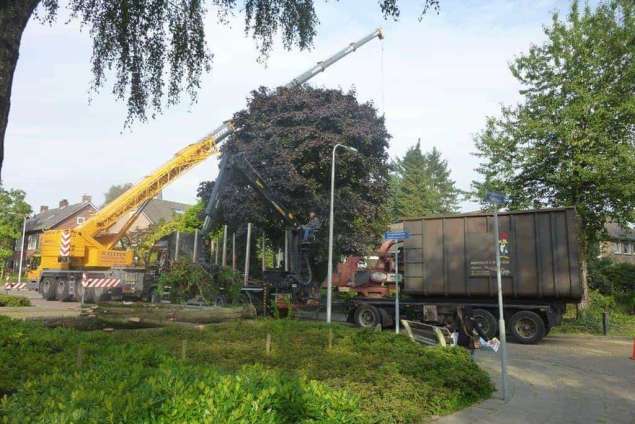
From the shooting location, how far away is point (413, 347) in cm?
905

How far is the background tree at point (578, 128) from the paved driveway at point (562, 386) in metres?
6.44

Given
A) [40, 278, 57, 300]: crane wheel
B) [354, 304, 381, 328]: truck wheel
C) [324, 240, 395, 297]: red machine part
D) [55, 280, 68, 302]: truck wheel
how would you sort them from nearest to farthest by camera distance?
[354, 304, 381, 328]: truck wheel, [324, 240, 395, 297]: red machine part, [55, 280, 68, 302]: truck wheel, [40, 278, 57, 300]: crane wheel

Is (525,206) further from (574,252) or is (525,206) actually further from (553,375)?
(553,375)

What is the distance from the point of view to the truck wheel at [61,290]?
86.7ft

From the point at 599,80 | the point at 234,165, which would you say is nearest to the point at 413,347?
the point at 234,165

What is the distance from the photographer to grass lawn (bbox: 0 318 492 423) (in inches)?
144

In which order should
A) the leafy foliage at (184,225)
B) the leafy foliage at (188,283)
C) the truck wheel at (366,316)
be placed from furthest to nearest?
the leafy foliage at (184,225)
the truck wheel at (366,316)
the leafy foliage at (188,283)

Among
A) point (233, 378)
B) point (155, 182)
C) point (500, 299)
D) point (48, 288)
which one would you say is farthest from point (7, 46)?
point (48, 288)

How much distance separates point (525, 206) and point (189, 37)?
58.9 feet

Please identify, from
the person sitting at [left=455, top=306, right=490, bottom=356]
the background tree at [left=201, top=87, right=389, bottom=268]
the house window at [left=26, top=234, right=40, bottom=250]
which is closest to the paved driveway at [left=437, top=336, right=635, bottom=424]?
the person sitting at [left=455, top=306, right=490, bottom=356]

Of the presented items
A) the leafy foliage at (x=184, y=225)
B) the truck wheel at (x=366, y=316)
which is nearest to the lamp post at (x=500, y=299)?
the truck wheel at (x=366, y=316)

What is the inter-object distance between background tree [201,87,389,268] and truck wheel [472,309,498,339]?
9.98 meters

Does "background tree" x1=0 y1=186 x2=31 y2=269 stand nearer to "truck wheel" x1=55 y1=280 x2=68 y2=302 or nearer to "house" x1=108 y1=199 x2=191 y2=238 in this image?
"house" x1=108 y1=199 x2=191 y2=238

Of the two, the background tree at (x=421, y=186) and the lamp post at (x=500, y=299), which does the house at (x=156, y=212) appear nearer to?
the background tree at (x=421, y=186)
